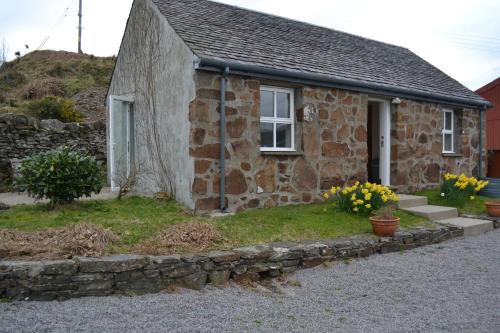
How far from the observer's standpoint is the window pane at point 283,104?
841 centimetres

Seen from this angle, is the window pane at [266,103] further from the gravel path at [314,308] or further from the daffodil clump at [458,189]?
the daffodil clump at [458,189]

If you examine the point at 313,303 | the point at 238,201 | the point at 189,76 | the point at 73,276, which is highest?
the point at 189,76

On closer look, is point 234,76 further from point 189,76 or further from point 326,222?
point 326,222

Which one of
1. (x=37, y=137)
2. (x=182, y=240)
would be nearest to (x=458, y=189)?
(x=182, y=240)

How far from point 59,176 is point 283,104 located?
458cm

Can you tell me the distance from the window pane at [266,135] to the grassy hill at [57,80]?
1408 centimetres

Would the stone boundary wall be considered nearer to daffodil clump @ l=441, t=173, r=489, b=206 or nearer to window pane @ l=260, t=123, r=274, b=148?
window pane @ l=260, t=123, r=274, b=148

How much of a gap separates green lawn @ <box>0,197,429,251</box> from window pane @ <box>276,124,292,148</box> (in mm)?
1387

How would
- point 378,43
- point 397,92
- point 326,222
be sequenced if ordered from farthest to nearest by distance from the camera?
point 378,43
point 397,92
point 326,222

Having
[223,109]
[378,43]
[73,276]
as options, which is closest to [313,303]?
[73,276]

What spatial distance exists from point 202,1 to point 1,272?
835 cm

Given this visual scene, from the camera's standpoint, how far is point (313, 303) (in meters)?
4.38

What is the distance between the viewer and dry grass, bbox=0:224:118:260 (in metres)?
4.53

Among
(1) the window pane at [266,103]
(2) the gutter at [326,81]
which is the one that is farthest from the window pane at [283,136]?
(2) the gutter at [326,81]
